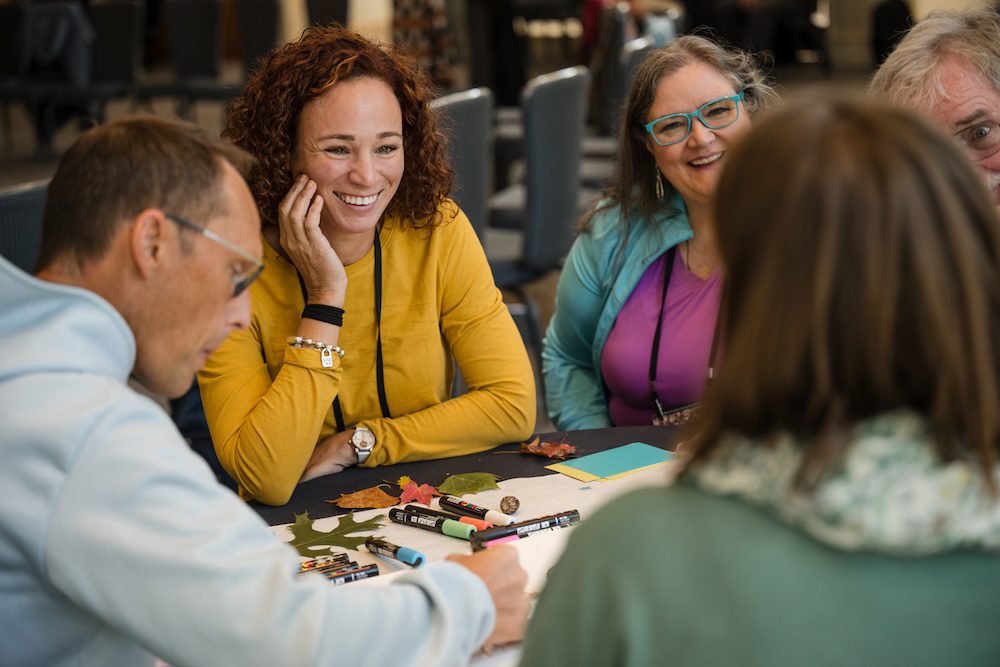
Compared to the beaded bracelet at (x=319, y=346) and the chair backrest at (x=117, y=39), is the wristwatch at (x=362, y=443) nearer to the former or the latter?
the beaded bracelet at (x=319, y=346)

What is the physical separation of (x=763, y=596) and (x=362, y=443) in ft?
4.04

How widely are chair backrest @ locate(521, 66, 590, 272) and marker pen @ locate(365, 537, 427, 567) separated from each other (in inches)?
86.5

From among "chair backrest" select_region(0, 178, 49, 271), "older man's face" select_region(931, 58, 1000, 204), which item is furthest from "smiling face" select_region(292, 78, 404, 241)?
"older man's face" select_region(931, 58, 1000, 204)

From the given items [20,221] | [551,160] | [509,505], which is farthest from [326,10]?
[509,505]

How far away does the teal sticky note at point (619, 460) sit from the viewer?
185 centimetres

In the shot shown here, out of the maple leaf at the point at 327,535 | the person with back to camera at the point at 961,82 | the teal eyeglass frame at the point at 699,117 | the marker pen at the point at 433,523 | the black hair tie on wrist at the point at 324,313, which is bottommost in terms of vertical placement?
the maple leaf at the point at 327,535

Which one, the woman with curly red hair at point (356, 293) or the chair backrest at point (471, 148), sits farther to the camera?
the chair backrest at point (471, 148)

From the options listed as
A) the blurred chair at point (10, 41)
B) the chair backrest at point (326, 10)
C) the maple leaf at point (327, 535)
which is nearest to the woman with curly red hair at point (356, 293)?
the maple leaf at point (327, 535)

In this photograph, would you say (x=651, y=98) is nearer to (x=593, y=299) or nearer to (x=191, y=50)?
(x=593, y=299)

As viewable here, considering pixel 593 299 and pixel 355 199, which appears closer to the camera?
pixel 355 199

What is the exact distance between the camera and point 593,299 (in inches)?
99.4

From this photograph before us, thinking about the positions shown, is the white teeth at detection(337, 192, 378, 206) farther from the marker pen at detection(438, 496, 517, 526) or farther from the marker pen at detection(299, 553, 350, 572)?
the marker pen at detection(299, 553, 350, 572)

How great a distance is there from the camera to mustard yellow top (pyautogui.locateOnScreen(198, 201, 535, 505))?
75.9 inches

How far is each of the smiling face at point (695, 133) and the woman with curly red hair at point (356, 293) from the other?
47cm
